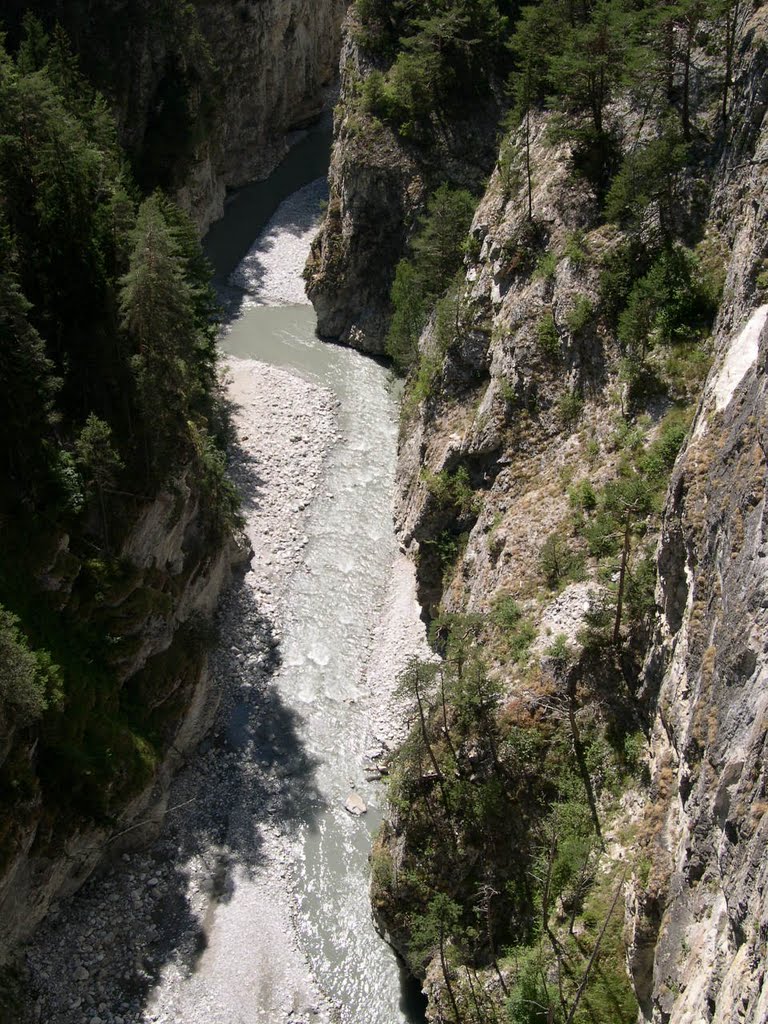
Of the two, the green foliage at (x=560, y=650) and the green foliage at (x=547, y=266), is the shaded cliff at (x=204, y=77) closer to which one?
the green foliage at (x=547, y=266)

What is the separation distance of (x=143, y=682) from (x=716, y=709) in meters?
21.0

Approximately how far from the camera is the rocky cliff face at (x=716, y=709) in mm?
14289

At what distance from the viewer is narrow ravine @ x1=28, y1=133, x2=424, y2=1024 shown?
1076 inches

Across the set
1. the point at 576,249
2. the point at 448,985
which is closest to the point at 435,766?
the point at 448,985

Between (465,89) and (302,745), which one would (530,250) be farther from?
(302,745)

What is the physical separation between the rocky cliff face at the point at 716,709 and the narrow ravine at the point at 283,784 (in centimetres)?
1264

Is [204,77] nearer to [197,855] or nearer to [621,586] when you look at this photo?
[621,586]

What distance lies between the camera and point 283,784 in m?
32.9

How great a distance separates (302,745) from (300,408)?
21255mm

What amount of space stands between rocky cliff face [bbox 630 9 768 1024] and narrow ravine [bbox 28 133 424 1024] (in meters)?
12.6

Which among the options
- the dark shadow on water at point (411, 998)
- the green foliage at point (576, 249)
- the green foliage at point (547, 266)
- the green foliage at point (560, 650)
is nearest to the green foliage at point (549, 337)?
the green foliage at point (547, 266)

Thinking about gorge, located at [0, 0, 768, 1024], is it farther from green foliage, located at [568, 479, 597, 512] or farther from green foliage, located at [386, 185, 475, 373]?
green foliage, located at [386, 185, 475, 373]

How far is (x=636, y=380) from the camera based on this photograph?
2991 centimetres

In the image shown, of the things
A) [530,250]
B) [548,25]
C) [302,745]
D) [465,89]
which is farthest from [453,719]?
[465,89]
